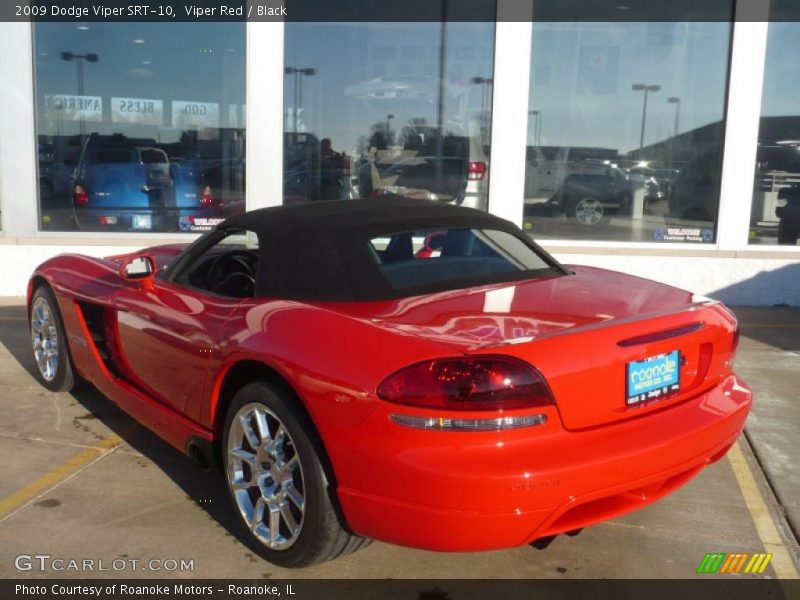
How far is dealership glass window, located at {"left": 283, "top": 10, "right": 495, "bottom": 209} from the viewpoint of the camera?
382 inches

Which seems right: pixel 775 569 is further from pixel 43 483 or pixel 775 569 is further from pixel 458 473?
pixel 43 483

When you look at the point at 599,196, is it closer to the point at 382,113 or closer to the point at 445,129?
the point at 445,129

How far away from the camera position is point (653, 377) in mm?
3014

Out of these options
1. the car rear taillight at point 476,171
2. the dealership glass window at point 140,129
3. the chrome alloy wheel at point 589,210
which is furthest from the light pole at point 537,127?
the dealership glass window at point 140,129

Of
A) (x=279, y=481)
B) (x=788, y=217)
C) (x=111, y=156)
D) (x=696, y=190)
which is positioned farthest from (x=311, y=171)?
(x=279, y=481)

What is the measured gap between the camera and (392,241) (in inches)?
146

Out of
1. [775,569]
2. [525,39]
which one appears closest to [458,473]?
[775,569]

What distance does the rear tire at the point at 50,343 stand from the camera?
518 cm

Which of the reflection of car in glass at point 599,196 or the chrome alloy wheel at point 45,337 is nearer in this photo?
the chrome alloy wheel at point 45,337

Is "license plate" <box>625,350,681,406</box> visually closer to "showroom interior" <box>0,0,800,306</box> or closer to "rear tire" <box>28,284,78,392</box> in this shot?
"rear tire" <box>28,284,78,392</box>

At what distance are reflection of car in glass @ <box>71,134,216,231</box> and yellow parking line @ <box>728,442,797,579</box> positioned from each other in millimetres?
7203

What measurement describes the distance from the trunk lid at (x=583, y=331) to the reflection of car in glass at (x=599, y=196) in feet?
20.2
